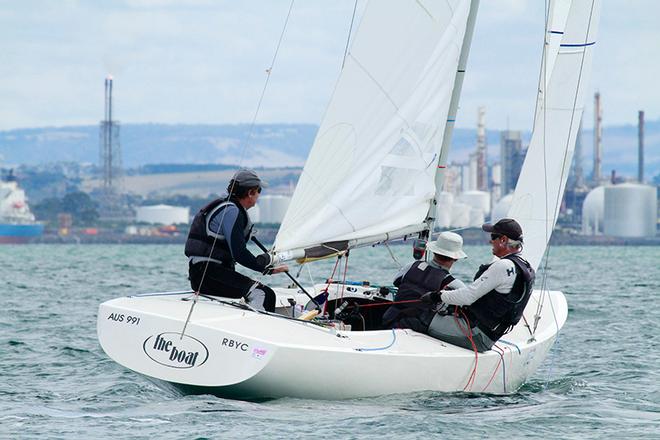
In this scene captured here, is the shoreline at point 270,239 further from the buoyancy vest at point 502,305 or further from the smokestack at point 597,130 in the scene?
the buoyancy vest at point 502,305

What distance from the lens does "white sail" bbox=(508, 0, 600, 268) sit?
1151cm

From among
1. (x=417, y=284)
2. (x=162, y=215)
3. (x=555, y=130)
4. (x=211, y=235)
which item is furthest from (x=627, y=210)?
(x=211, y=235)

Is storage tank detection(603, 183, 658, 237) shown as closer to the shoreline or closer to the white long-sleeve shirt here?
the shoreline

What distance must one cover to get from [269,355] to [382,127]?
9.09 feet

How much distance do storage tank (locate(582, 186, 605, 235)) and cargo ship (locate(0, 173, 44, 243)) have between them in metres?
60.4

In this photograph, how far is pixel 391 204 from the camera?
31.6 feet

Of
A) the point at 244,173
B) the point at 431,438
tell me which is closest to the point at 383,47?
the point at 244,173

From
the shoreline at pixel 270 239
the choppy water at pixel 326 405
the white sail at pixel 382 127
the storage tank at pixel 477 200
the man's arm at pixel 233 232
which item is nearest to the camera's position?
the choppy water at pixel 326 405

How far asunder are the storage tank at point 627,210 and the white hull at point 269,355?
11798 centimetres

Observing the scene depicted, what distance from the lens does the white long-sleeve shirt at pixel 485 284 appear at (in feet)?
27.3

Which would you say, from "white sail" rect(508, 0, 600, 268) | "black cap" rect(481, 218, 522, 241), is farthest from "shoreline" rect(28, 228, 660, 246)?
"black cap" rect(481, 218, 522, 241)

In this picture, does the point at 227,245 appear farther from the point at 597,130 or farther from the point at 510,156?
the point at 510,156

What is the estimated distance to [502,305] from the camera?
27.8ft

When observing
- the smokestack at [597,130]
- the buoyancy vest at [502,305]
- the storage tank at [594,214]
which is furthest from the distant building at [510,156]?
the buoyancy vest at [502,305]
